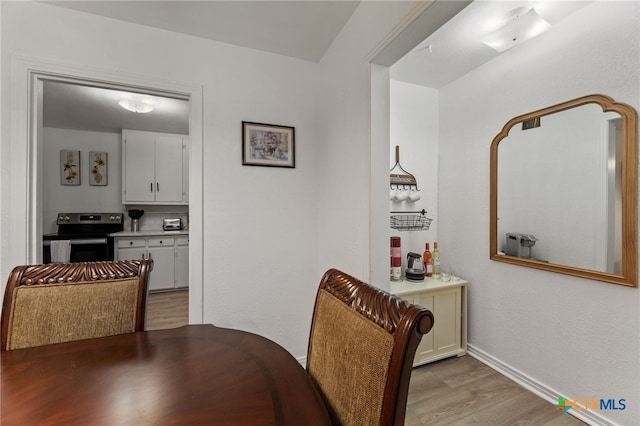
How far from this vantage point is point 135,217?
418 centimetres

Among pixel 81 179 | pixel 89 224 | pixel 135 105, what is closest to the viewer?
pixel 135 105

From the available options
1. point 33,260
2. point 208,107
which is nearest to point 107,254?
point 33,260

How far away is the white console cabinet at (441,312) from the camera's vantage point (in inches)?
83.0

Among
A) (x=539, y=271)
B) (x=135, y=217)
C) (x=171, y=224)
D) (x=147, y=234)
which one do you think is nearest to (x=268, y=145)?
(x=539, y=271)

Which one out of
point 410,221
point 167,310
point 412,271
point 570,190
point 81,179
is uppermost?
point 81,179

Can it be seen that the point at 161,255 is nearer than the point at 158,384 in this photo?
No

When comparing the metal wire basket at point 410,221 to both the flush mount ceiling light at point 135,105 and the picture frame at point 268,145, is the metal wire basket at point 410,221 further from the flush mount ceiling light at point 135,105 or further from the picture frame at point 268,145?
the flush mount ceiling light at point 135,105

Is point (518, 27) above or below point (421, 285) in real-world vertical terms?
above

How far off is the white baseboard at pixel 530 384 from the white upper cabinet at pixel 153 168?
4364mm

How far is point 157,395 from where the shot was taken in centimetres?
68

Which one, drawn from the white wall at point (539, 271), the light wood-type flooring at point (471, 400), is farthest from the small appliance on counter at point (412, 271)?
the light wood-type flooring at point (471, 400)

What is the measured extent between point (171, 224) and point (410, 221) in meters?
3.78

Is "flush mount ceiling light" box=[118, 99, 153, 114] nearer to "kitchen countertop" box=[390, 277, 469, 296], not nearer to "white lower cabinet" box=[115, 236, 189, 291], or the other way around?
"white lower cabinet" box=[115, 236, 189, 291]

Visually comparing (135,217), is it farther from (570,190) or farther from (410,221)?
(570,190)
